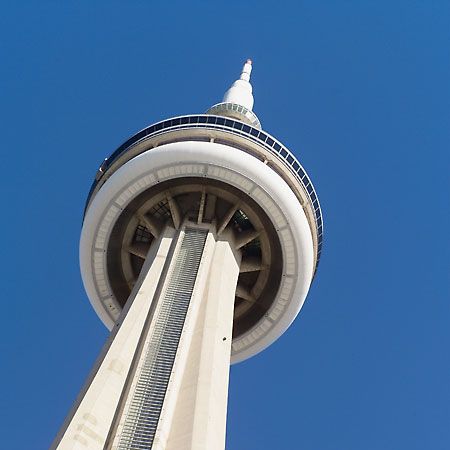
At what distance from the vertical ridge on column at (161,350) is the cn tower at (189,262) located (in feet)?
0.15

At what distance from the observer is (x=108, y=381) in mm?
22109

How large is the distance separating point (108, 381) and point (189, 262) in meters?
7.91

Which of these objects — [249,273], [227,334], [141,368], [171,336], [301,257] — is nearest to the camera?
[141,368]

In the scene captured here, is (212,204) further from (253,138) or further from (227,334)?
(227,334)

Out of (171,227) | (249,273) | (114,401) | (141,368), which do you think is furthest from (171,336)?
(249,273)

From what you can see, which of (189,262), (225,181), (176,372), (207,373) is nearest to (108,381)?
(176,372)

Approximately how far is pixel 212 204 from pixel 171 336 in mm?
9772

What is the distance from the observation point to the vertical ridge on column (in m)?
20.5

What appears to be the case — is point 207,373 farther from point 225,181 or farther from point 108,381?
point 225,181

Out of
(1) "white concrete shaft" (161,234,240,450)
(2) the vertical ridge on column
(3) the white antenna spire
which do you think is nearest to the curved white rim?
(2) the vertical ridge on column

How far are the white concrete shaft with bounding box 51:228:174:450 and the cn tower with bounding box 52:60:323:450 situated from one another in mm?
52

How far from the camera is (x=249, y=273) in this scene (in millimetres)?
34156

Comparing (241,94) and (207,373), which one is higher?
(241,94)

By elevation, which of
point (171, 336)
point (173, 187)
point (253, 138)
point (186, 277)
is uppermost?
point (253, 138)
